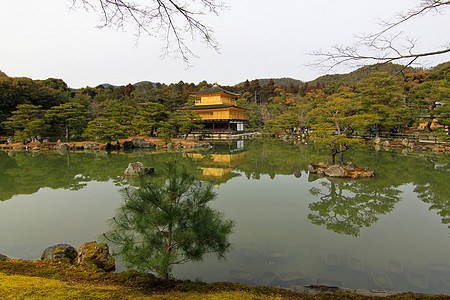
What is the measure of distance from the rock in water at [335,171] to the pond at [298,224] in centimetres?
67

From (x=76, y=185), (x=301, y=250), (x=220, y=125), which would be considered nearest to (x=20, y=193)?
(x=76, y=185)

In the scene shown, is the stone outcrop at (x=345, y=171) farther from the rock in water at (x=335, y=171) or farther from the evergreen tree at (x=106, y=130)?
the evergreen tree at (x=106, y=130)

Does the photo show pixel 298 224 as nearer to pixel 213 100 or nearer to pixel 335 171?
pixel 335 171

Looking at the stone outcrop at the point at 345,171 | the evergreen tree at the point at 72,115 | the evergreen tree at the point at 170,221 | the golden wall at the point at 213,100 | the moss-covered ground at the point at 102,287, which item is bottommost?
the stone outcrop at the point at 345,171

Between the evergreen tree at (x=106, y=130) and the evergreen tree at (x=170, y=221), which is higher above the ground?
the evergreen tree at (x=106, y=130)

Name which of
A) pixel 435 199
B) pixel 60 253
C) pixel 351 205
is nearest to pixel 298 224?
pixel 351 205

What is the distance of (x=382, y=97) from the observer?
1767cm

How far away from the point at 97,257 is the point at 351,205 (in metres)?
5.58

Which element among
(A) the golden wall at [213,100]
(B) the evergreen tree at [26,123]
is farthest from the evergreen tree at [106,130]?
(A) the golden wall at [213,100]

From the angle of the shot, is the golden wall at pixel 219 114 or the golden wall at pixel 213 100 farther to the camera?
the golden wall at pixel 213 100

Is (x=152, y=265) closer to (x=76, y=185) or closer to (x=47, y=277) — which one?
(x=47, y=277)

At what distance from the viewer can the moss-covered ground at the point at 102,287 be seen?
1979mm

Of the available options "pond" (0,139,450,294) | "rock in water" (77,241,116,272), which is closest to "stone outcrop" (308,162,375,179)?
"pond" (0,139,450,294)

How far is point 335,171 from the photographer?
8609 millimetres
